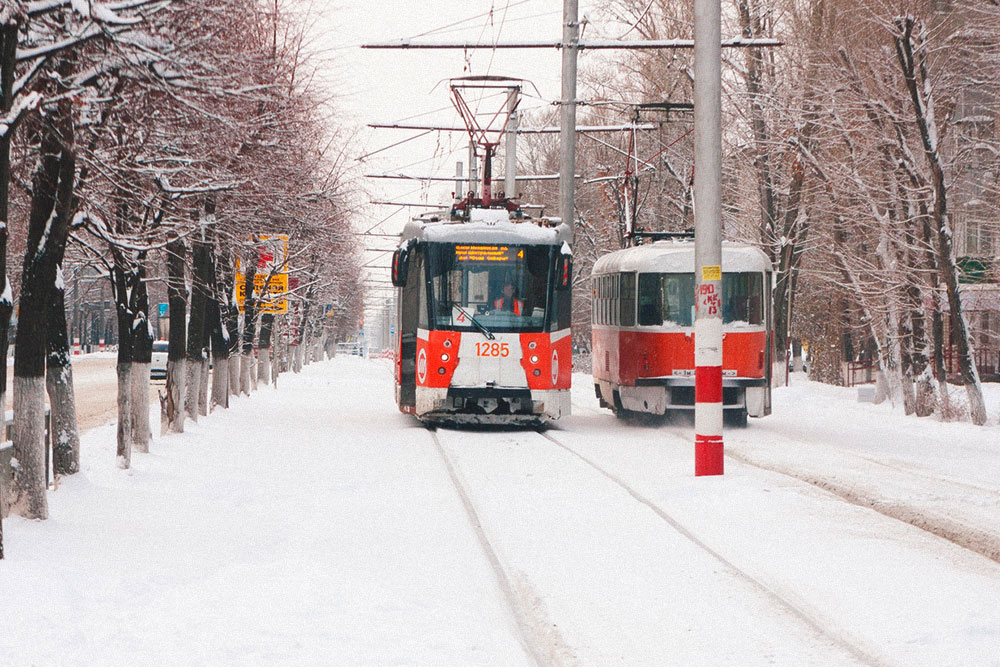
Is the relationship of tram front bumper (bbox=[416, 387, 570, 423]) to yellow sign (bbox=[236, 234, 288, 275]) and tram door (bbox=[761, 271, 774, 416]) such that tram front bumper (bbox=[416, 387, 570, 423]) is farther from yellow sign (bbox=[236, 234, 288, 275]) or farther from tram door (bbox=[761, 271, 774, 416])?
yellow sign (bbox=[236, 234, 288, 275])

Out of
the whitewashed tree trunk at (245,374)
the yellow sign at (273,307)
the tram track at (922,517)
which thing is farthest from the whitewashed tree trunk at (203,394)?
the tram track at (922,517)

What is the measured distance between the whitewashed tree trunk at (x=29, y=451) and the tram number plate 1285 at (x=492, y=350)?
10899 millimetres

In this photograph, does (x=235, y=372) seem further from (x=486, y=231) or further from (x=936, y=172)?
(x=936, y=172)

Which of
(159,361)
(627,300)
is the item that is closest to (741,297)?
(627,300)

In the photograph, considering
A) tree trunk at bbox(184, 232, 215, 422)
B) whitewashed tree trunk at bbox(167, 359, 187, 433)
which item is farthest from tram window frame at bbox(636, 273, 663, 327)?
whitewashed tree trunk at bbox(167, 359, 187, 433)

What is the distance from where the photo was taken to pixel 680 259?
74.0ft

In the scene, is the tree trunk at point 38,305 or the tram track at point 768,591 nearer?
the tram track at point 768,591

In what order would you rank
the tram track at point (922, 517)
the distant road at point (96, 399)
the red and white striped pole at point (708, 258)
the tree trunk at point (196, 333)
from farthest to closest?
1. the distant road at point (96, 399)
2. the tree trunk at point (196, 333)
3. the red and white striped pole at point (708, 258)
4. the tram track at point (922, 517)

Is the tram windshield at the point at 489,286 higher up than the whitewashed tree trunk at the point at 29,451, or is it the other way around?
the tram windshield at the point at 489,286

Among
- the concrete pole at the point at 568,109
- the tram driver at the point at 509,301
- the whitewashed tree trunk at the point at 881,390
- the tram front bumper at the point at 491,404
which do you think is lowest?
the whitewashed tree trunk at the point at 881,390

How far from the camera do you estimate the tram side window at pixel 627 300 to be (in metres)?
22.8

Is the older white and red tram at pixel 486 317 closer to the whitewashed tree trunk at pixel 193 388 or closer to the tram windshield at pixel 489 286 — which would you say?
the tram windshield at pixel 489 286

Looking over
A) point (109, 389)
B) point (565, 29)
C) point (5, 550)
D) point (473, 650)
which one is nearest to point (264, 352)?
point (109, 389)

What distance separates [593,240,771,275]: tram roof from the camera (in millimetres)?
Result: 22297
